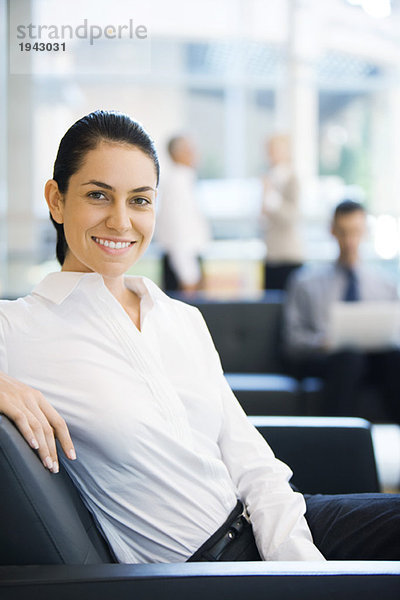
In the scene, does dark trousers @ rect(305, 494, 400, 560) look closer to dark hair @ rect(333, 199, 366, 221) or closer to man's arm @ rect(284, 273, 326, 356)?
man's arm @ rect(284, 273, 326, 356)

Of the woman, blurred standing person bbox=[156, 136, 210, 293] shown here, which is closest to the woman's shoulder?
the woman

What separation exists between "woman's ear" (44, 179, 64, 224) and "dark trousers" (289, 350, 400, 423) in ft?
7.31

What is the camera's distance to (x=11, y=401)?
1.12m

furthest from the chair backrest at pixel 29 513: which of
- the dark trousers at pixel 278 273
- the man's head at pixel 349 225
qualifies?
the dark trousers at pixel 278 273

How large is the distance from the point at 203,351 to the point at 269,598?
0.57 m

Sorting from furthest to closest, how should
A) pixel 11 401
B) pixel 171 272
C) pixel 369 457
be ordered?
pixel 171 272, pixel 369 457, pixel 11 401

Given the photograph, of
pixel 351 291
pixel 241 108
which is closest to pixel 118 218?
pixel 351 291

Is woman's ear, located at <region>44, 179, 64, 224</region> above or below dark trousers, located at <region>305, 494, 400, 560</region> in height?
above

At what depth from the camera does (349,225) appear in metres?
3.59

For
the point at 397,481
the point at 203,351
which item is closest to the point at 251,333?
the point at 397,481

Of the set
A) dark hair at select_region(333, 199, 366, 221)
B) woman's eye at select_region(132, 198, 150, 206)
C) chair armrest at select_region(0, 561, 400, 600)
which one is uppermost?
dark hair at select_region(333, 199, 366, 221)

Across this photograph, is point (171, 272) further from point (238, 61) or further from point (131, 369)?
point (131, 369)

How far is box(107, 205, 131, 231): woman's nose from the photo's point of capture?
1338mm

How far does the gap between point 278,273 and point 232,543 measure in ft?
13.0
